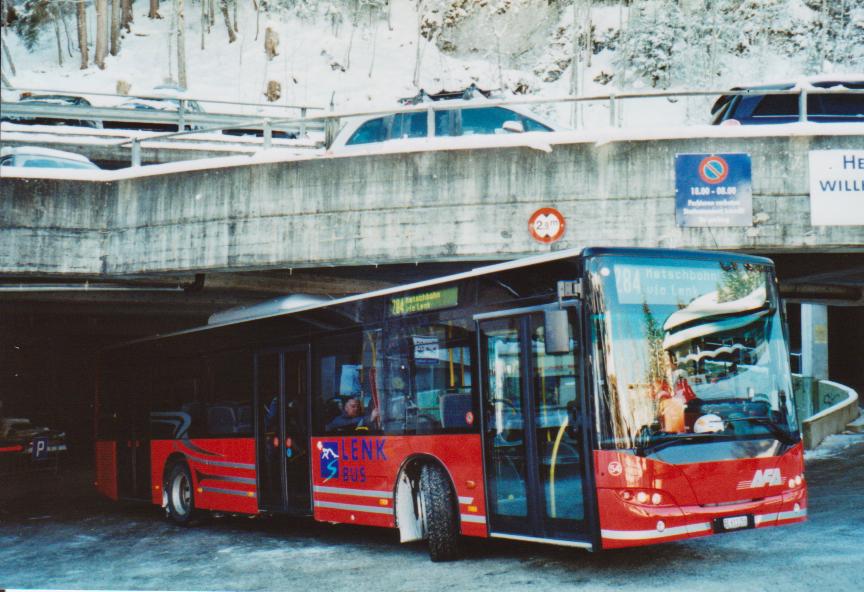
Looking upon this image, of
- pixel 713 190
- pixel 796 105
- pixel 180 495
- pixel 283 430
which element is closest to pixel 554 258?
pixel 713 190

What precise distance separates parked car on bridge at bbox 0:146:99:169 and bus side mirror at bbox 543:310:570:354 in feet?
39.3

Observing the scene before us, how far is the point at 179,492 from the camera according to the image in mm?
13609

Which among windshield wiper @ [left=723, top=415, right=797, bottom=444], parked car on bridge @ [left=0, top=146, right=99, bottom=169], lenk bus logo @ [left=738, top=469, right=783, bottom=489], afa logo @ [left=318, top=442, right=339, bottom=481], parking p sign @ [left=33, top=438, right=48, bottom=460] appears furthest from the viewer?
parking p sign @ [left=33, top=438, right=48, bottom=460]

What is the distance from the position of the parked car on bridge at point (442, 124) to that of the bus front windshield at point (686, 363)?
584 cm

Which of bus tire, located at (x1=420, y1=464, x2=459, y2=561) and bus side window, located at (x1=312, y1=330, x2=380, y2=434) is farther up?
bus side window, located at (x1=312, y1=330, x2=380, y2=434)

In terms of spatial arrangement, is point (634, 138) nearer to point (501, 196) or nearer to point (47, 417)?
point (501, 196)

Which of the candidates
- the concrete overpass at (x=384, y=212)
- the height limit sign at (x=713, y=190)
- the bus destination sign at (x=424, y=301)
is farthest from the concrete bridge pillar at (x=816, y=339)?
the bus destination sign at (x=424, y=301)

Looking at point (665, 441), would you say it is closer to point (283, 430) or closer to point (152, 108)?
point (283, 430)

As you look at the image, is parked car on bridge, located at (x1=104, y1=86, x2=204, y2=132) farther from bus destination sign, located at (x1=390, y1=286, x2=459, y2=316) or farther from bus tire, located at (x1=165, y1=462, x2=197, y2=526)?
bus destination sign, located at (x1=390, y1=286, x2=459, y2=316)

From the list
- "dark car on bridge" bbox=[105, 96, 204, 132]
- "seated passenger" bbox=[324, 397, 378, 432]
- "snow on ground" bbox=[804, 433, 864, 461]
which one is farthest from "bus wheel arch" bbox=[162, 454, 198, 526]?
"dark car on bridge" bbox=[105, 96, 204, 132]

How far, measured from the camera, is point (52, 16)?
1670 inches

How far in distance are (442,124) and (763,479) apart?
797cm

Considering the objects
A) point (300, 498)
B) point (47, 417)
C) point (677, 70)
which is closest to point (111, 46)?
point (47, 417)

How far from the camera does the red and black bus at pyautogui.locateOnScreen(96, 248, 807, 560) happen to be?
7.33 m
